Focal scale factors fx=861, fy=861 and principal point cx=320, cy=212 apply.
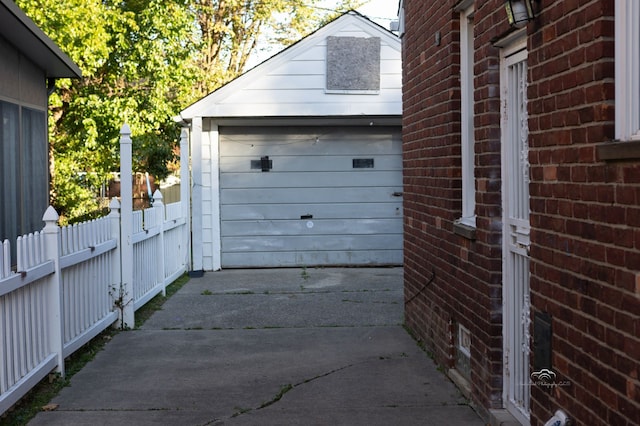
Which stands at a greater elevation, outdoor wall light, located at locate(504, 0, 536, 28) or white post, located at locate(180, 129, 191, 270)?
outdoor wall light, located at locate(504, 0, 536, 28)

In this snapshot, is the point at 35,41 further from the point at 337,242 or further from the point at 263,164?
the point at 337,242

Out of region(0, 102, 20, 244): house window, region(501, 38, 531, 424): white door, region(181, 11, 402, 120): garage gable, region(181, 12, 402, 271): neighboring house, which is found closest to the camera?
region(501, 38, 531, 424): white door

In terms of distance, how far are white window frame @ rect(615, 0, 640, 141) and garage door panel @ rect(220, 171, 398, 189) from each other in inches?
462

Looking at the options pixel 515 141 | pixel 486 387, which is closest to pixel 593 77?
pixel 515 141

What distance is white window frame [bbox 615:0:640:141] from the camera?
3.32 m

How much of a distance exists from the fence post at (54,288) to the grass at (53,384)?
0.20m

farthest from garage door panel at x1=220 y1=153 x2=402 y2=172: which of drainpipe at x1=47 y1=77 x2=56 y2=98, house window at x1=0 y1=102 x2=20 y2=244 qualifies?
house window at x1=0 y1=102 x2=20 y2=244

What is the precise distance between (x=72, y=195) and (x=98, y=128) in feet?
5.00

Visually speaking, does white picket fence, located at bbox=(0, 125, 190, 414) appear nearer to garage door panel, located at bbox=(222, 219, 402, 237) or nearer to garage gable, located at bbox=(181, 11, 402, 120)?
garage gable, located at bbox=(181, 11, 402, 120)

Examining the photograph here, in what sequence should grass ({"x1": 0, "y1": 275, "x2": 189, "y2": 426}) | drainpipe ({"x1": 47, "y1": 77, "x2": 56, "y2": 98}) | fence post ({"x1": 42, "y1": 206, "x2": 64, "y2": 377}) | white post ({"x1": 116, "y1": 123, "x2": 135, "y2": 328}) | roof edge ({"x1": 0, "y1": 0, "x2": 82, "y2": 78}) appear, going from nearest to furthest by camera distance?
grass ({"x1": 0, "y1": 275, "x2": 189, "y2": 426}) → fence post ({"x1": 42, "y1": 206, "x2": 64, "y2": 377}) → roof edge ({"x1": 0, "y1": 0, "x2": 82, "y2": 78}) → white post ({"x1": 116, "y1": 123, "x2": 135, "y2": 328}) → drainpipe ({"x1": 47, "y1": 77, "x2": 56, "y2": 98})

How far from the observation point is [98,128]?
1738 cm

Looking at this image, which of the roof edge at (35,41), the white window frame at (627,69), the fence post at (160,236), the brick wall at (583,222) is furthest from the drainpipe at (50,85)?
the white window frame at (627,69)

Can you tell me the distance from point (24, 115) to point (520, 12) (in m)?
7.18

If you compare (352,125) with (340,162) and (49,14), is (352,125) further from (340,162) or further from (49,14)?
(49,14)
